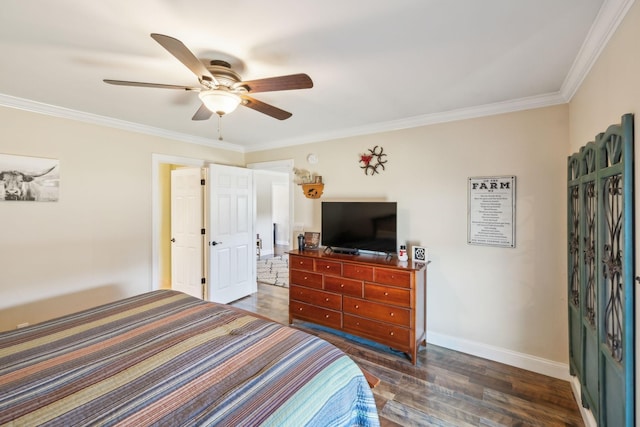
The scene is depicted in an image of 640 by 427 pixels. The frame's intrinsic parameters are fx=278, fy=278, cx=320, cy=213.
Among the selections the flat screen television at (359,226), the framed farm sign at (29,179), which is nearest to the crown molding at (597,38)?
the flat screen television at (359,226)

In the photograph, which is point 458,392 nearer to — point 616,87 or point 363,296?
point 363,296

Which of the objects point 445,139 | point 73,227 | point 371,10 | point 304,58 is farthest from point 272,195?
point 371,10

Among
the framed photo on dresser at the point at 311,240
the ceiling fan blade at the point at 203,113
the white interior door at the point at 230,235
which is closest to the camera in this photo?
the ceiling fan blade at the point at 203,113

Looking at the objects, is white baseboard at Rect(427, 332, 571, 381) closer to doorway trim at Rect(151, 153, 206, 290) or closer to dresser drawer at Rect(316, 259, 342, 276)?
dresser drawer at Rect(316, 259, 342, 276)

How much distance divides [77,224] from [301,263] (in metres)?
2.39

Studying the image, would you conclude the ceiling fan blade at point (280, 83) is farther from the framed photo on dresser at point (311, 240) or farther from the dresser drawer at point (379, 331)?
the dresser drawer at point (379, 331)

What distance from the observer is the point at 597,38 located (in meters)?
1.49

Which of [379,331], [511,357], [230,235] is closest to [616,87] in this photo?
[511,357]

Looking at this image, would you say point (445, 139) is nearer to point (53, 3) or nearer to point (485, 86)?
point (485, 86)

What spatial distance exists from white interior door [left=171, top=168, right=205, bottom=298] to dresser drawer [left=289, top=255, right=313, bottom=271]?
56.8 inches

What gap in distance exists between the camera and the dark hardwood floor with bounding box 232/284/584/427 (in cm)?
192

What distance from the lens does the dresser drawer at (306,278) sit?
3.11 m

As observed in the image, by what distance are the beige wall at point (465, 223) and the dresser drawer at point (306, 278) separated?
1.07m

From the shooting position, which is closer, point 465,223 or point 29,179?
point 29,179
